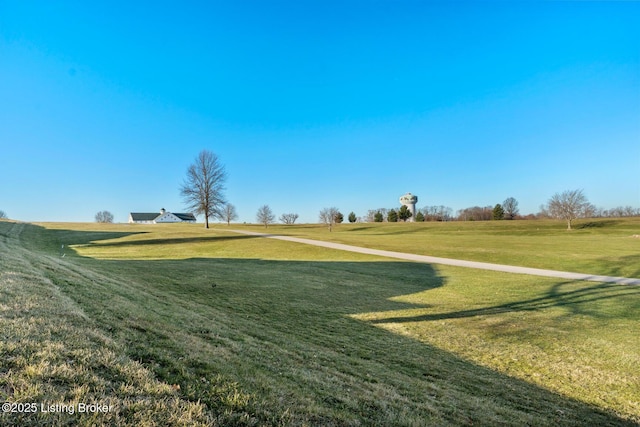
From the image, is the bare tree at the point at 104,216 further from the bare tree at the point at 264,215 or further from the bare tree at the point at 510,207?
the bare tree at the point at 510,207

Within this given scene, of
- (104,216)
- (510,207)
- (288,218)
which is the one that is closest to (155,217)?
(104,216)

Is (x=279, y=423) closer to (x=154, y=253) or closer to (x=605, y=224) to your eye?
(x=154, y=253)

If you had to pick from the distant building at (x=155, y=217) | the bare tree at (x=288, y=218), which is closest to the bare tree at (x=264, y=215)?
the bare tree at (x=288, y=218)

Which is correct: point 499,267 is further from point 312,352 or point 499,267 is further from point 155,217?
point 155,217

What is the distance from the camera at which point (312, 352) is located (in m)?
6.17

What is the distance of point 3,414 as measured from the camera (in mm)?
2264

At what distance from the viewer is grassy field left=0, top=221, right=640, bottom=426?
9.77 ft

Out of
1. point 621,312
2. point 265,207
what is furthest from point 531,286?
point 265,207

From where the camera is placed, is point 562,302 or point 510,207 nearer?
point 562,302

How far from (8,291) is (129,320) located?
6.91 ft

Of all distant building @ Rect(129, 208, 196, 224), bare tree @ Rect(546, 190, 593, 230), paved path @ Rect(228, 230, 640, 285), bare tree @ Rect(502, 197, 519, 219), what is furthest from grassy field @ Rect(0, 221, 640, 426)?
distant building @ Rect(129, 208, 196, 224)

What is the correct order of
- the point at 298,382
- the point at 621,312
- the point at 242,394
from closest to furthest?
the point at 242,394 → the point at 298,382 → the point at 621,312

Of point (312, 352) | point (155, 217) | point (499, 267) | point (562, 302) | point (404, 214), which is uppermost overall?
point (155, 217)

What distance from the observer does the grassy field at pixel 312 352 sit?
2.98m
